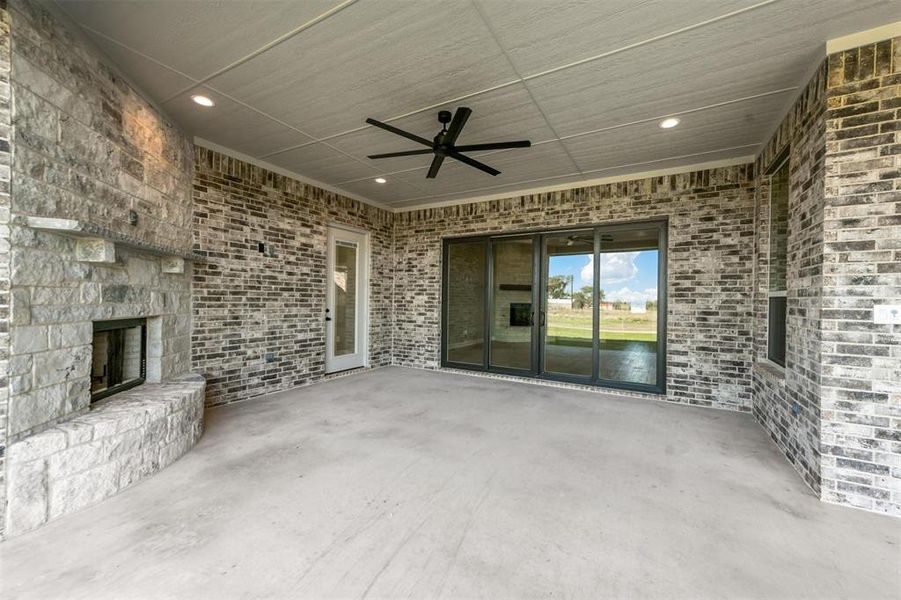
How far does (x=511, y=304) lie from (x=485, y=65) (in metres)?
4.30

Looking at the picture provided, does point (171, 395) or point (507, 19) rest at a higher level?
point (507, 19)

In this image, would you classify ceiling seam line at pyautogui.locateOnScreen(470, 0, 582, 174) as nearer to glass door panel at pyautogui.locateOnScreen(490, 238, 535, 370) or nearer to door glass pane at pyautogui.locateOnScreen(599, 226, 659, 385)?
door glass pane at pyautogui.locateOnScreen(599, 226, 659, 385)

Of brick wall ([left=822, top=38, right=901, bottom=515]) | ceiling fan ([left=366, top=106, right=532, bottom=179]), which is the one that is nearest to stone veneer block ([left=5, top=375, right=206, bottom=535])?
ceiling fan ([left=366, top=106, right=532, bottom=179])

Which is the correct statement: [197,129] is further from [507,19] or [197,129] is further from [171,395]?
[507,19]

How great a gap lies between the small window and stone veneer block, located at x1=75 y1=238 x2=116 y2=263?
5.78 metres

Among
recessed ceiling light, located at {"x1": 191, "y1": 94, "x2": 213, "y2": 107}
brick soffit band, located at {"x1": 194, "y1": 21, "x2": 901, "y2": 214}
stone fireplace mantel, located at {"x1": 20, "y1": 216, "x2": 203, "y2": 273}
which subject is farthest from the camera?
recessed ceiling light, located at {"x1": 191, "y1": 94, "x2": 213, "y2": 107}

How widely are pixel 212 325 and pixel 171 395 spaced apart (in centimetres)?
151

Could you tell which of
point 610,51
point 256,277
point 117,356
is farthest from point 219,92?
point 610,51

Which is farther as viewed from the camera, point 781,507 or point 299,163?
point 299,163

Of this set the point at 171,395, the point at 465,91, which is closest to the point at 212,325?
the point at 171,395

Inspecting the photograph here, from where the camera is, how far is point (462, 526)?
84.6 inches

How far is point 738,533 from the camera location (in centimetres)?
211

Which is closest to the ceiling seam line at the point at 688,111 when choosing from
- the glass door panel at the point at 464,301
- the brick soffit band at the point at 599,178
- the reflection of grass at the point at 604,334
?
the brick soffit band at the point at 599,178

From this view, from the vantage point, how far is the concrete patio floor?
171 centimetres
